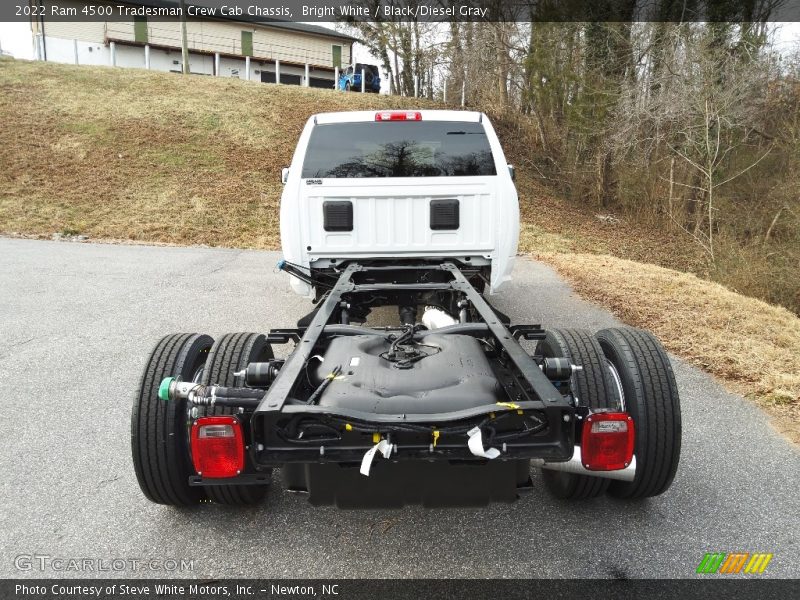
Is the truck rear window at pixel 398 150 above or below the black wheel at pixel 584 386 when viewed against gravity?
above

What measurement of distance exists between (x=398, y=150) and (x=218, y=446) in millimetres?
3632

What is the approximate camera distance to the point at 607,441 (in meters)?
2.02

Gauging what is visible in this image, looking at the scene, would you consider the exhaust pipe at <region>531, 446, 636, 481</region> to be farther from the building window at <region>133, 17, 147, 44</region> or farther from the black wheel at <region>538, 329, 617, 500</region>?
the building window at <region>133, 17, 147, 44</region>

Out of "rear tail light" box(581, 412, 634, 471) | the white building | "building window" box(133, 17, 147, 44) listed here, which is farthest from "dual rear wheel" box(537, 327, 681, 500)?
"building window" box(133, 17, 147, 44)

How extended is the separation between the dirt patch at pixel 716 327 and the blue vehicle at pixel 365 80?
27047 millimetres

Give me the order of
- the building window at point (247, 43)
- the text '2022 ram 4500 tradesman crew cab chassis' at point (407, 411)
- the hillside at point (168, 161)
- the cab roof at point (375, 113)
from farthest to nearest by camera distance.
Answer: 1. the building window at point (247, 43)
2. the hillside at point (168, 161)
3. the cab roof at point (375, 113)
4. the text '2022 ram 4500 tradesman crew cab chassis' at point (407, 411)

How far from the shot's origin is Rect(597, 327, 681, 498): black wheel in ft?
8.25

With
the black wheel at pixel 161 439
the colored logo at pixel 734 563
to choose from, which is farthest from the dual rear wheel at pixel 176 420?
the colored logo at pixel 734 563

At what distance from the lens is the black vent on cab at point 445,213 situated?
4.79m

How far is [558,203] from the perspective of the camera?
61.7 feet

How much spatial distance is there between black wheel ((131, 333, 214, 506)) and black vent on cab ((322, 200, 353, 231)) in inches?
91.7

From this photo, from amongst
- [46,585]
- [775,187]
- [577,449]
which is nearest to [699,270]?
[775,187]

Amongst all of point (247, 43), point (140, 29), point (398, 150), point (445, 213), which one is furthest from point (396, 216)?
point (140, 29)

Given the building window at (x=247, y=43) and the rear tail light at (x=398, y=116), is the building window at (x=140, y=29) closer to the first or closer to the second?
the building window at (x=247, y=43)
